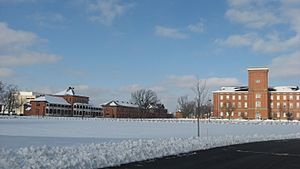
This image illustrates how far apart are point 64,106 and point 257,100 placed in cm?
8007

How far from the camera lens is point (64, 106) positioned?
573 feet

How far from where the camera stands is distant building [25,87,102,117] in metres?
160

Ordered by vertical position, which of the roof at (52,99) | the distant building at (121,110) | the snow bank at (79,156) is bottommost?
the snow bank at (79,156)

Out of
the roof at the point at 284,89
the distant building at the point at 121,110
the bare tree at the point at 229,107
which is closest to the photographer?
the bare tree at the point at 229,107

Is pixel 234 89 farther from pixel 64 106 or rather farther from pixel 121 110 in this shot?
pixel 64 106

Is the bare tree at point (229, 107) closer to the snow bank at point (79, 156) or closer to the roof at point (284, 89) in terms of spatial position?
the roof at point (284, 89)

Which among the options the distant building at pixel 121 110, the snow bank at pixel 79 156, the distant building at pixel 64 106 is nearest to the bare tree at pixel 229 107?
the distant building at pixel 121 110

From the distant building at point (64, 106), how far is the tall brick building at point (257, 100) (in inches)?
2345

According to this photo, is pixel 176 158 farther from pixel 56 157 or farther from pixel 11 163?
pixel 11 163

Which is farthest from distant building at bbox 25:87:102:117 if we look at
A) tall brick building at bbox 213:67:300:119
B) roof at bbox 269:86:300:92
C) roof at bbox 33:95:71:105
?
roof at bbox 269:86:300:92

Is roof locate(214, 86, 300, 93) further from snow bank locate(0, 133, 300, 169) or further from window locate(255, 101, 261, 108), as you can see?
snow bank locate(0, 133, 300, 169)

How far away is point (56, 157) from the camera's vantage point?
14016 millimetres

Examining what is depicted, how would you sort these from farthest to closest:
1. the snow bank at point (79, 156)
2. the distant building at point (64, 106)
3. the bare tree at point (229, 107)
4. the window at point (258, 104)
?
the distant building at point (64, 106) → the bare tree at point (229, 107) → the window at point (258, 104) → the snow bank at point (79, 156)

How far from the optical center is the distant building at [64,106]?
160375mm
